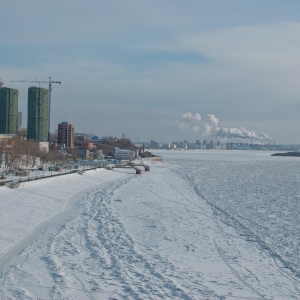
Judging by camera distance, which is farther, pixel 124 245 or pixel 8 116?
pixel 8 116

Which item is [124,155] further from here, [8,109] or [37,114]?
[8,109]

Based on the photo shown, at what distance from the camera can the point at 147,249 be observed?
11734 millimetres

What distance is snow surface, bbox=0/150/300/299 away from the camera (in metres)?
8.55

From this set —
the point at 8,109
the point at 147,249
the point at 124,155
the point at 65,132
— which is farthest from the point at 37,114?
the point at 147,249

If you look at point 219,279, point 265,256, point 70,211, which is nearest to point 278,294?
point 219,279

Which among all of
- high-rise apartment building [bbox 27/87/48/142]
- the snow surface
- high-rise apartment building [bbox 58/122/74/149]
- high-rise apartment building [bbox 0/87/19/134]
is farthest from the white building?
the snow surface

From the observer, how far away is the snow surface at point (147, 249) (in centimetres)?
855

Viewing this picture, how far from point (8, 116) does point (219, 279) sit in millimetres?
87831

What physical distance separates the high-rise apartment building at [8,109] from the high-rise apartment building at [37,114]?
16.1 ft

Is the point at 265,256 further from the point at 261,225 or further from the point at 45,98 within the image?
the point at 45,98

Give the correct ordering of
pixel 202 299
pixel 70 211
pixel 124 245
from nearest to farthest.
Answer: pixel 202 299 < pixel 124 245 < pixel 70 211

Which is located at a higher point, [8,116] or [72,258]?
[8,116]

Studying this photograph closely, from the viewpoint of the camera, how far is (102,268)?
986cm

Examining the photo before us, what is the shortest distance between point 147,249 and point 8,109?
278 ft
